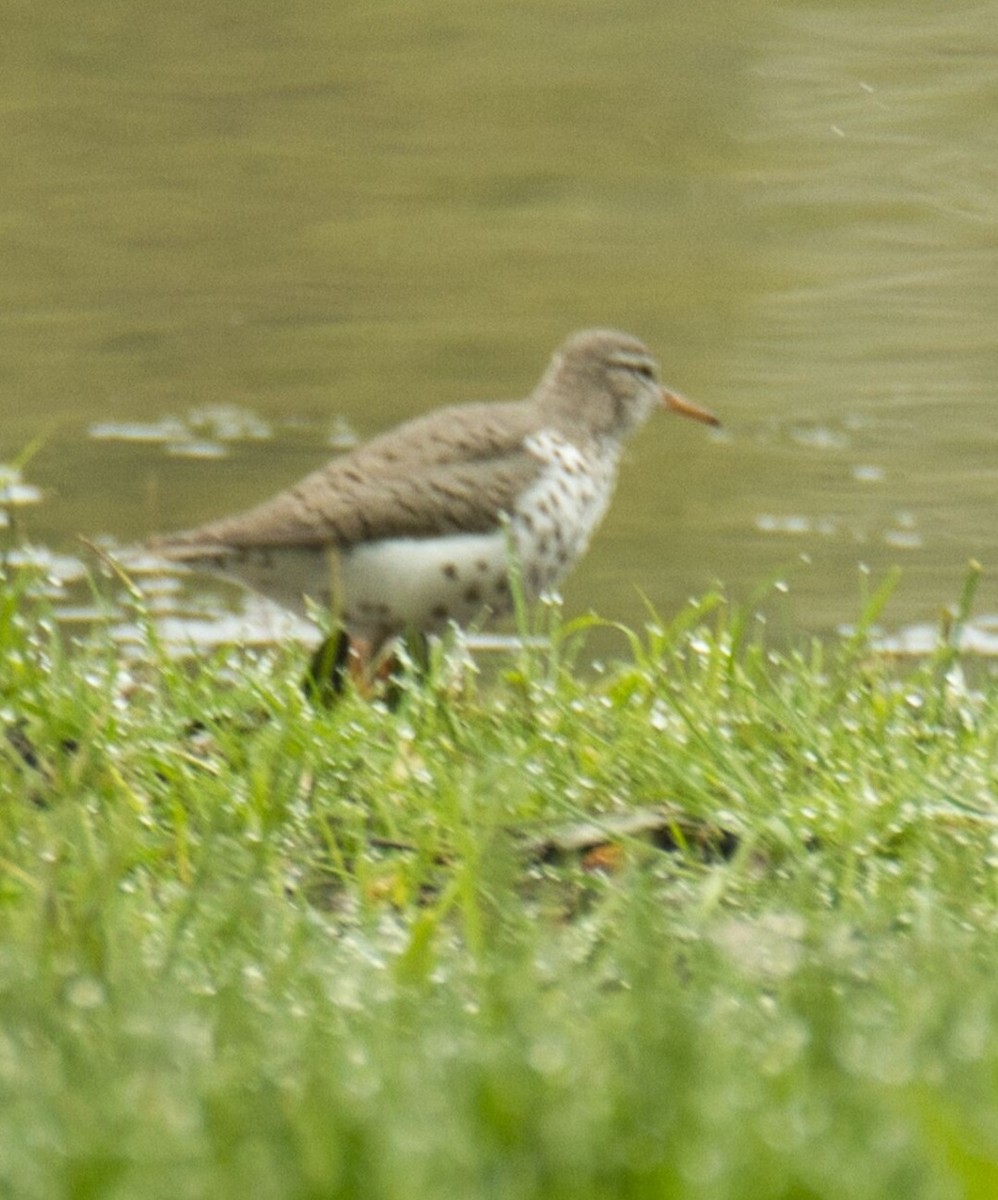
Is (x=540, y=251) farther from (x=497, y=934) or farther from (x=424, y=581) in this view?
(x=497, y=934)

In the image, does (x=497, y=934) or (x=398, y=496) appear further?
(x=398, y=496)

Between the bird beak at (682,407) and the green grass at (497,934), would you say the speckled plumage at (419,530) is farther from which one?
the green grass at (497,934)

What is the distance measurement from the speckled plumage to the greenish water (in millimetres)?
366

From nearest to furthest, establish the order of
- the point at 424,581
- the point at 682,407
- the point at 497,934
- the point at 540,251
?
the point at 497,934, the point at 424,581, the point at 682,407, the point at 540,251

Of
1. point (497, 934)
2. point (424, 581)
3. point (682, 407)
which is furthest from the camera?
point (682, 407)

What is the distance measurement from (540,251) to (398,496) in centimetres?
607

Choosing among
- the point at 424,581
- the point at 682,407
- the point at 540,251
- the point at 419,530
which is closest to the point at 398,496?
the point at 419,530

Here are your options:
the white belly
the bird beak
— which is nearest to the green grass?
the white belly

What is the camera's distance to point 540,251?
12109 millimetres

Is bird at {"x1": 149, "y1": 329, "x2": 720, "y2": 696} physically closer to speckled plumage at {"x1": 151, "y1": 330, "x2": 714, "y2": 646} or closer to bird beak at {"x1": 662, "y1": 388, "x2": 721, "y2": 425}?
speckled plumage at {"x1": 151, "y1": 330, "x2": 714, "y2": 646}

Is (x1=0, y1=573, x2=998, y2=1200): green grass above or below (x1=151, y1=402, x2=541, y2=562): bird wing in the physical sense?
above

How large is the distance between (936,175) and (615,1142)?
37.5 ft

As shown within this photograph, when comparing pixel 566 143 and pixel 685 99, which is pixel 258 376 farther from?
pixel 685 99

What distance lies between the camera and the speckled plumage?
614cm
